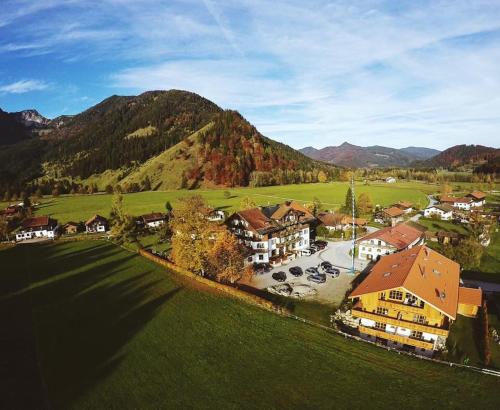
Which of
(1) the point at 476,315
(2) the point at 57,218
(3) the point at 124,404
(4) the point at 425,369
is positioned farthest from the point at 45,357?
(2) the point at 57,218

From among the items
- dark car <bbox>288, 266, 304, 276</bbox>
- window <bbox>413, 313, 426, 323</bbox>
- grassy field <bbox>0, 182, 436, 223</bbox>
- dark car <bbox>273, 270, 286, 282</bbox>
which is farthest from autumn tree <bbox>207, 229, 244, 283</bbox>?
grassy field <bbox>0, 182, 436, 223</bbox>

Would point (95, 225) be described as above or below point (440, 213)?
below


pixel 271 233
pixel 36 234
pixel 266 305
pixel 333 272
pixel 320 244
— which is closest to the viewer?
pixel 266 305

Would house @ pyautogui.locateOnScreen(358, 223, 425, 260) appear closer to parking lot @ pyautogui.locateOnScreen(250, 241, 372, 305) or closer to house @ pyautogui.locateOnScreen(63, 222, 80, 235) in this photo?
parking lot @ pyautogui.locateOnScreen(250, 241, 372, 305)

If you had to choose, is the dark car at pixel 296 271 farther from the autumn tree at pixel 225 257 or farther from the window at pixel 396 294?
the window at pixel 396 294

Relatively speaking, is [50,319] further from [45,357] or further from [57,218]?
[57,218]

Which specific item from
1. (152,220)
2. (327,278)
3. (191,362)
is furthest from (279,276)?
(152,220)

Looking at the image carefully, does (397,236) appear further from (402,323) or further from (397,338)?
(397,338)
